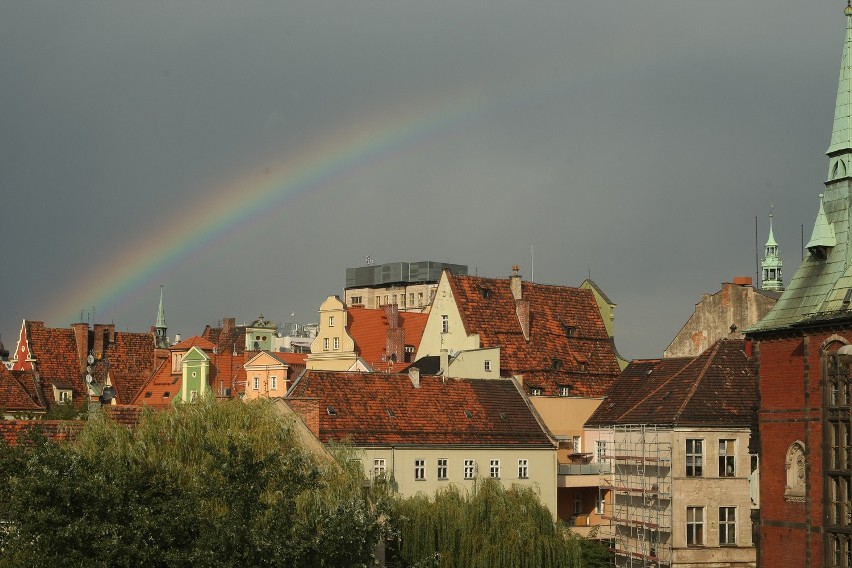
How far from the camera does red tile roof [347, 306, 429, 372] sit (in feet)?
368

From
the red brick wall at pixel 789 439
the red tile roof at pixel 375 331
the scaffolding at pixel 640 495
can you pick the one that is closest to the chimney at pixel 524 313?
the scaffolding at pixel 640 495

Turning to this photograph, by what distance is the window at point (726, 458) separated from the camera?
78625 mm

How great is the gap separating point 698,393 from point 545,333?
66.0ft

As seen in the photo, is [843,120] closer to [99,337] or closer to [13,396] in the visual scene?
[13,396]

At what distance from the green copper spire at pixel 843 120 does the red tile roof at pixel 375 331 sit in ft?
179

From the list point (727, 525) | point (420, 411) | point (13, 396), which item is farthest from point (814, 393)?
point (13, 396)

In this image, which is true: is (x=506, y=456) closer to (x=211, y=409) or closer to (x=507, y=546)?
(x=507, y=546)

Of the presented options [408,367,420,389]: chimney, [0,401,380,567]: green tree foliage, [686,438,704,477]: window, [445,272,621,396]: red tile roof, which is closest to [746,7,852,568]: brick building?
[0,401,380,567]: green tree foliage

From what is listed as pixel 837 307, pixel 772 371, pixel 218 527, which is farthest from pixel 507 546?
pixel 218 527

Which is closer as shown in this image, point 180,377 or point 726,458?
point 726,458

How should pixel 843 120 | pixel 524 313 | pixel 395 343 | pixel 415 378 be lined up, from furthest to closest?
pixel 395 343
pixel 524 313
pixel 415 378
pixel 843 120

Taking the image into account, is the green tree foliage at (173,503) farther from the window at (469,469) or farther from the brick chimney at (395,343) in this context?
the brick chimney at (395,343)

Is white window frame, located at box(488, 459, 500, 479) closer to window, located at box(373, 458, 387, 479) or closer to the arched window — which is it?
window, located at box(373, 458, 387, 479)

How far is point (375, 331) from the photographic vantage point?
114 meters
